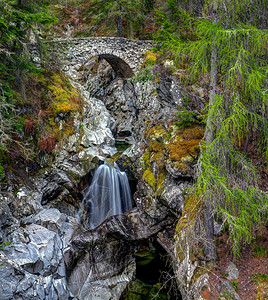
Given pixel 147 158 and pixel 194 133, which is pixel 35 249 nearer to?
pixel 147 158

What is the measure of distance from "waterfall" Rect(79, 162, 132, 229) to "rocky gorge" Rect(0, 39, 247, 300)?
36 cm

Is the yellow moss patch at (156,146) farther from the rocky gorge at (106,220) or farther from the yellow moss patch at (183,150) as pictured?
the yellow moss patch at (183,150)

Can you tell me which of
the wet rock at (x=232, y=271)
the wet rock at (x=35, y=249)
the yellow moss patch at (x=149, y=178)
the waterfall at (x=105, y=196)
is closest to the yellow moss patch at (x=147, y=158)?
the yellow moss patch at (x=149, y=178)

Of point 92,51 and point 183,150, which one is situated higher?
point 92,51

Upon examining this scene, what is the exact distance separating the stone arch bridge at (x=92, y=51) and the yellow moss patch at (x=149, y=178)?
30.8 ft

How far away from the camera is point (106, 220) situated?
10.2m

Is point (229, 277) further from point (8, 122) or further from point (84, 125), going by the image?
point (84, 125)

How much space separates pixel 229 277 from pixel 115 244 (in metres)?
5.09

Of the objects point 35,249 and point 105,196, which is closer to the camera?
point 35,249

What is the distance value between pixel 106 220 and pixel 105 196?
1.96 metres

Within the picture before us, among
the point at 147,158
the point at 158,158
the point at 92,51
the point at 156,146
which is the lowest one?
the point at 147,158

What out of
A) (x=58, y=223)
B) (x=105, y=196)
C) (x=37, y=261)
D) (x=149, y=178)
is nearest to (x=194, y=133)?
(x=149, y=178)

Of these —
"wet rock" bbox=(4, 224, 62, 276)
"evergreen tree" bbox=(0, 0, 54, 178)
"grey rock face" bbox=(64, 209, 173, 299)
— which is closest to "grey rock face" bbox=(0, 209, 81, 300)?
"wet rock" bbox=(4, 224, 62, 276)

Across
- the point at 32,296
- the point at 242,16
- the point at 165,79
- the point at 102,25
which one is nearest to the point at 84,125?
the point at 165,79
